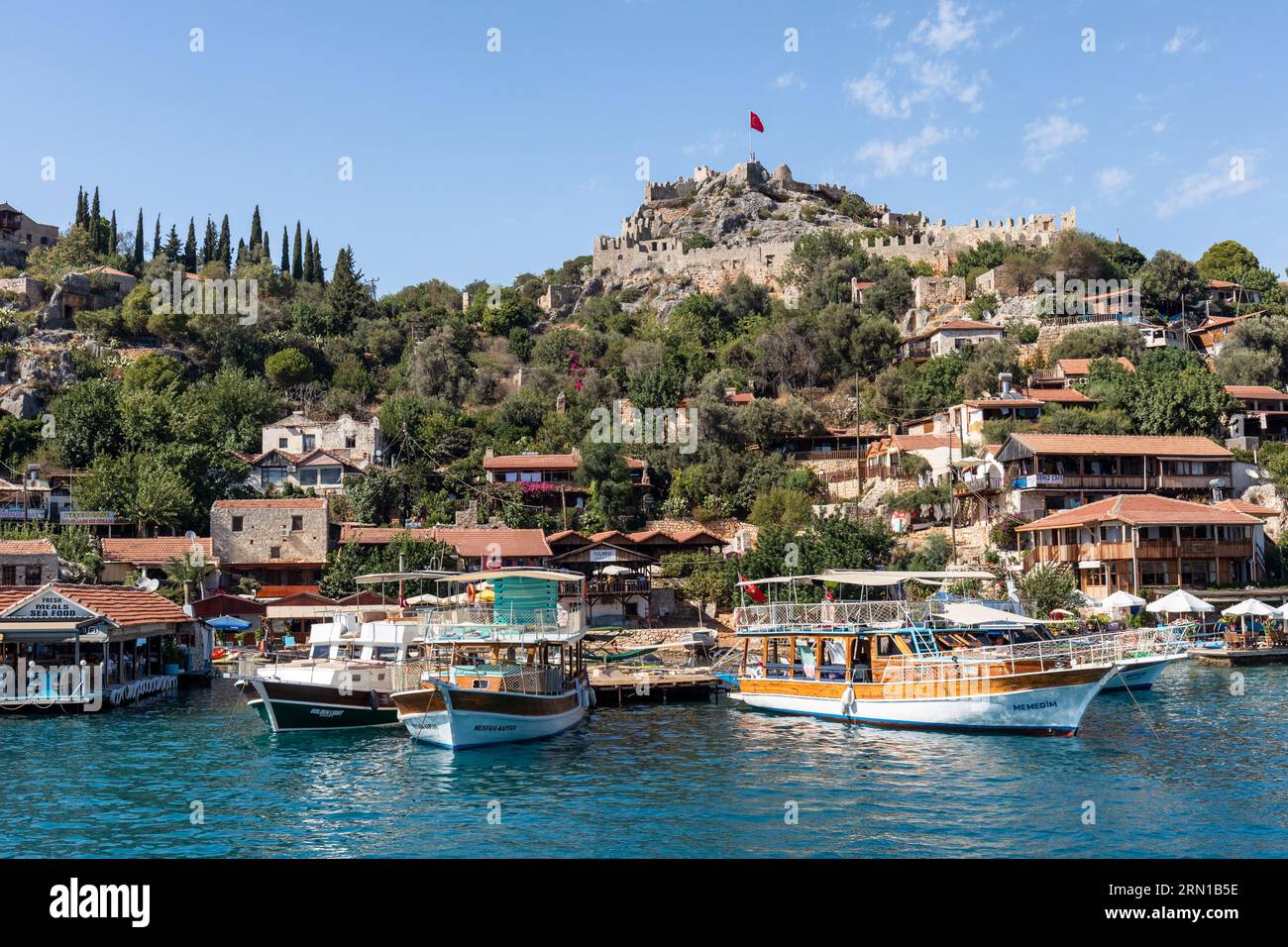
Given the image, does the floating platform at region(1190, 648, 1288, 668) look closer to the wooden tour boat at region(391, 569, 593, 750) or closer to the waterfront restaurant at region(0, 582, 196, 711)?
the wooden tour boat at region(391, 569, 593, 750)

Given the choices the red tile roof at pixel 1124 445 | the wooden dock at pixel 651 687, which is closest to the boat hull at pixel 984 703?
the wooden dock at pixel 651 687

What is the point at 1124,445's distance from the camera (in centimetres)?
5838

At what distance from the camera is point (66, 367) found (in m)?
80.1

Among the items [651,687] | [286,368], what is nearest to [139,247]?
[286,368]

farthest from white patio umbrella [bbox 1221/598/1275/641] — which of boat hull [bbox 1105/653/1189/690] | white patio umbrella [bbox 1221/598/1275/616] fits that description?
boat hull [bbox 1105/653/1189/690]

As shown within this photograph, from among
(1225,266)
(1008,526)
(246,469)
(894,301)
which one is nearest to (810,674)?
(1008,526)

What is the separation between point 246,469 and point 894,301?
5685cm

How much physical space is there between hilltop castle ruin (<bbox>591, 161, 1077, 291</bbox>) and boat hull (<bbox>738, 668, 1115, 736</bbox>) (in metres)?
78.5

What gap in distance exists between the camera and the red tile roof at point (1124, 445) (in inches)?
2239

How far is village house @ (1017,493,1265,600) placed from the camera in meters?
48.9

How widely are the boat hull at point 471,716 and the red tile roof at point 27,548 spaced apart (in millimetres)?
28410
